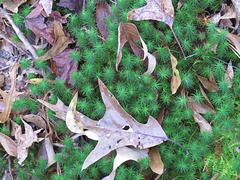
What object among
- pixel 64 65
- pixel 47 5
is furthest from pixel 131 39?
pixel 47 5

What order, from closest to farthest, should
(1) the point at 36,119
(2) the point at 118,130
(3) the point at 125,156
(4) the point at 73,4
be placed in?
(3) the point at 125,156, (2) the point at 118,130, (1) the point at 36,119, (4) the point at 73,4

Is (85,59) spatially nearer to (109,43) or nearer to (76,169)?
(109,43)

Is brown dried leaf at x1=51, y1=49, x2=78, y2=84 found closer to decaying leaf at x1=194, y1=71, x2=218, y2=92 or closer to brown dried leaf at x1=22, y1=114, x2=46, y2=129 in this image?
brown dried leaf at x1=22, y1=114, x2=46, y2=129

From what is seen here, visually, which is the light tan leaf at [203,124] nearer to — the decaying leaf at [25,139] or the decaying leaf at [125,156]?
the decaying leaf at [125,156]

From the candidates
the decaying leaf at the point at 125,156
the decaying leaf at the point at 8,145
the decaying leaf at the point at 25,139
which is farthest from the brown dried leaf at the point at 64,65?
the decaying leaf at the point at 125,156

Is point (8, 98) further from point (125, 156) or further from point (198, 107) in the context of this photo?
point (198, 107)

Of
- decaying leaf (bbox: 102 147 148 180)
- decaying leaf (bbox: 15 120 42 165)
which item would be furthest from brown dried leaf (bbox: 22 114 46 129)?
decaying leaf (bbox: 102 147 148 180)
